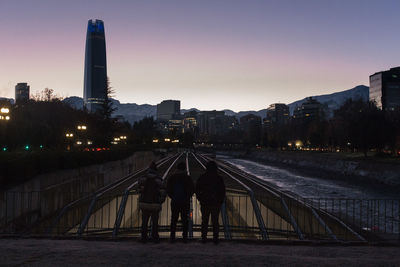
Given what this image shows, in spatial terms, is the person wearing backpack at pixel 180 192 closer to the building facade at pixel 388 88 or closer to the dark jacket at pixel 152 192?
the dark jacket at pixel 152 192

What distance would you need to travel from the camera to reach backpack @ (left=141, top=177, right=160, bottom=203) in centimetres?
1019

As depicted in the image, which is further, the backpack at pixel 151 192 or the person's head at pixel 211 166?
the backpack at pixel 151 192

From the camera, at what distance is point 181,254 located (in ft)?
28.5

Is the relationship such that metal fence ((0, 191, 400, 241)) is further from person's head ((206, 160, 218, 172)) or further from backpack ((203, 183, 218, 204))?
person's head ((206, 160, 218, 172))

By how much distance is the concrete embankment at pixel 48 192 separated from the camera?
1514cm

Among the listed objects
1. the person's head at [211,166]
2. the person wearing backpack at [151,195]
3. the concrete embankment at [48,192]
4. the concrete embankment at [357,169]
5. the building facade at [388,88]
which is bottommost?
the concrete embankment at [357,169]

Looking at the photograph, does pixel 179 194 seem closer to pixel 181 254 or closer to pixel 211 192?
pixel 211 192

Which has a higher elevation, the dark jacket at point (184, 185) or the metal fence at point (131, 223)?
the dark jacket at point (184, 185)

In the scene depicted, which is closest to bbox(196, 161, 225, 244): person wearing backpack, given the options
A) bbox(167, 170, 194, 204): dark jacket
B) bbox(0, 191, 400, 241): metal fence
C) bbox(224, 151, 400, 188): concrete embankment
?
bbox(167, 170, 194, 204): dark jacket

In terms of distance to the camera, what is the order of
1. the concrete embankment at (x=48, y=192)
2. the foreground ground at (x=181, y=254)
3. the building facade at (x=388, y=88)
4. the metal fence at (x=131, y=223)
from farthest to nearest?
the building facade at (x=388, y=88)
the concrete embankment at (x=48, y=192)
the metal fence at (x=131, y=223)
the foreground ground at (x=181, y=254)

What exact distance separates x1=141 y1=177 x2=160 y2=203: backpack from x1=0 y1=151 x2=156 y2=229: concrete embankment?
6.13m

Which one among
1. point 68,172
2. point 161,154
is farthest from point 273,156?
point 68,172

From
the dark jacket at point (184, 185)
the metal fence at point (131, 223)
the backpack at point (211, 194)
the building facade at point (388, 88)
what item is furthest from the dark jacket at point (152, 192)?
the building facade at point (388, 88)

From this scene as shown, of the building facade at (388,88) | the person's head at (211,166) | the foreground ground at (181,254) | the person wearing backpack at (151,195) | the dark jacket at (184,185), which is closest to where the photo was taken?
the foreground ground at (181,254)
